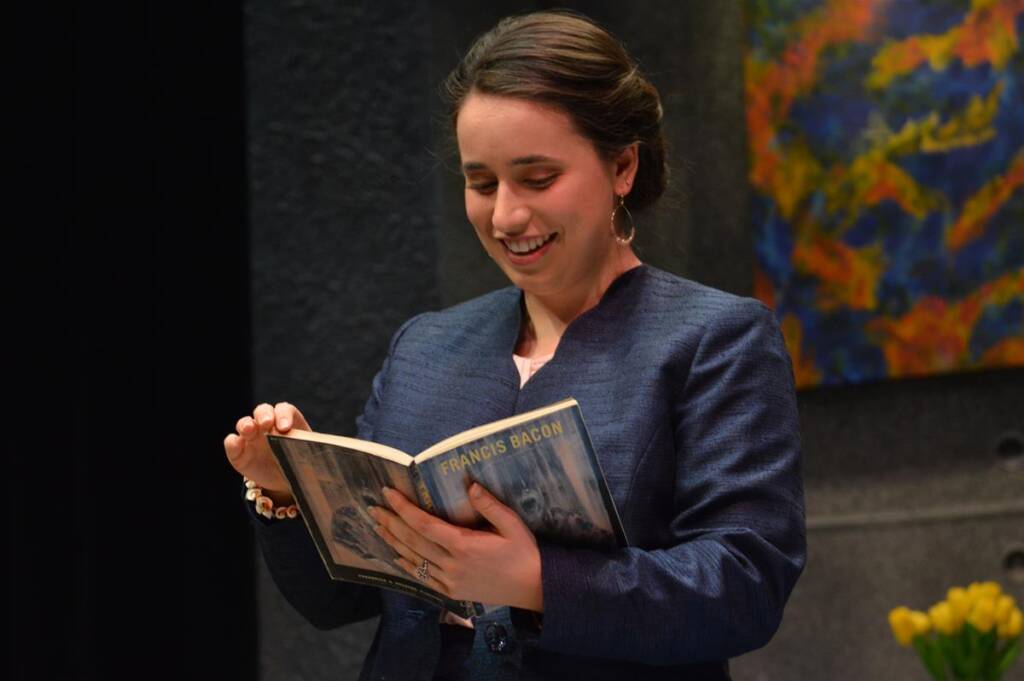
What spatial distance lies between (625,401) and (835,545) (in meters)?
1.62

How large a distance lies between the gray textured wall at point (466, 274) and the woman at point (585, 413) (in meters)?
0.96

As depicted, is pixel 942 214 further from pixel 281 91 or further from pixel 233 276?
pixel 233 276

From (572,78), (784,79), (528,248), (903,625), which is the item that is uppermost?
(784,79)

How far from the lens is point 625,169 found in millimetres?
1672

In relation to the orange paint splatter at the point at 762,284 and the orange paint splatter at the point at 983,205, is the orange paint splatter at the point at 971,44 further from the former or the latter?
the orange paint splatter at the point at 762,284

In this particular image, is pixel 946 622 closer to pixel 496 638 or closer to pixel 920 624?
pixel 920 624

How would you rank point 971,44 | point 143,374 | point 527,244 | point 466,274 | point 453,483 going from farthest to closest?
1. point 143,374
2. point 971,44
3. point 466,274
4. point 527,244
5. point 453,483

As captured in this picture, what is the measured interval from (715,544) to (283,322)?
1518 millimetres

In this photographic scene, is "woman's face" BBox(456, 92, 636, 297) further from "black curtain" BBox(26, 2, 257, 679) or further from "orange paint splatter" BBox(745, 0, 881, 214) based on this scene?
"black curtain" BBox(26, 2, 257, 679)

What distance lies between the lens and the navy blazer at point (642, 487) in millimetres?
1395

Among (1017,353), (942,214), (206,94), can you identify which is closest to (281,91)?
(206,94)

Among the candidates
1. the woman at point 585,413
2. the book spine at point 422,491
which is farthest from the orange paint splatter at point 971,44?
the book spine at point 422,491

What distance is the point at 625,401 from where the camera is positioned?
1542 millimetres

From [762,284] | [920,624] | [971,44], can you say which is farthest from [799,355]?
[920,624]
